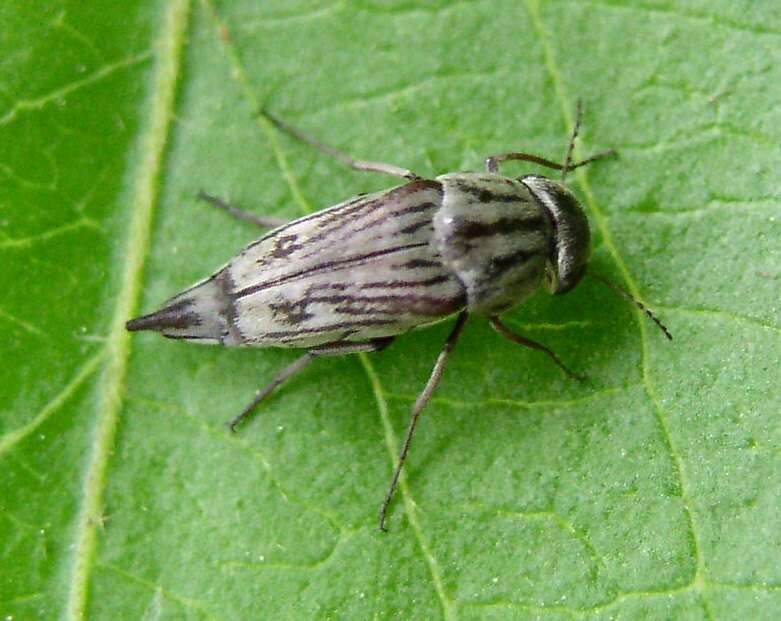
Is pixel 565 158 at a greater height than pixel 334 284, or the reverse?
pixel 565 158

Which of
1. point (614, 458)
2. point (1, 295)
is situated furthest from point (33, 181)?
point (614, 458)

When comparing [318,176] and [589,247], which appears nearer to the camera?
[589,247]

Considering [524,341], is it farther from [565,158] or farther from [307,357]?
[307,357]

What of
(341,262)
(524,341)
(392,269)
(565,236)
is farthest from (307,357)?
(565,236)

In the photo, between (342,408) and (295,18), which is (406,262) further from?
(295,18)

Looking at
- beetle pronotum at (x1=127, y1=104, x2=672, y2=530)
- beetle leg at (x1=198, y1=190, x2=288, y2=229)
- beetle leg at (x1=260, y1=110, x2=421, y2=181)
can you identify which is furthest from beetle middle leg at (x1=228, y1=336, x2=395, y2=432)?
beetle leg at (x1=260, y1=110, x2=421, y2=181)

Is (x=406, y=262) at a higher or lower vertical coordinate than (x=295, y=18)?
lower

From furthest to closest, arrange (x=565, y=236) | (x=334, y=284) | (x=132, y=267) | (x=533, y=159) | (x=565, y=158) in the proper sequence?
(x=565, y=158)
(x=533, y=159)
(x=132, y=267)
(x=565, y=236)
(x=334, y=284)
